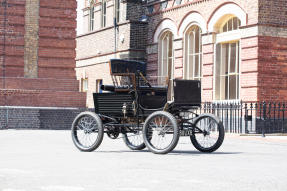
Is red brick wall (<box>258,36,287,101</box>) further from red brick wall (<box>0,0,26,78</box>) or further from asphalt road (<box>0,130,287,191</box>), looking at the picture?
asphalt road (<box>0,130,287,191</box>)

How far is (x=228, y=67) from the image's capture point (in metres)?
22.4

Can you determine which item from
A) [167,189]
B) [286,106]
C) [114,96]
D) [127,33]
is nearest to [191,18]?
[127,33]

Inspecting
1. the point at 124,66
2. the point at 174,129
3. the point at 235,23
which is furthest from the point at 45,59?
the point at 174,129

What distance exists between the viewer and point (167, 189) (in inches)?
270

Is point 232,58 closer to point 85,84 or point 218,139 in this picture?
point 218,139

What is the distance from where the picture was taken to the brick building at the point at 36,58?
20.9 meters

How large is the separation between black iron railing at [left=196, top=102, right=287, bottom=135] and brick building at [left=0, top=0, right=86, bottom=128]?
4895 millimetres

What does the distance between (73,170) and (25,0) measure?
13.7 meters

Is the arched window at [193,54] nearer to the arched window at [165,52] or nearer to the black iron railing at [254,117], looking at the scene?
the arched window at [165,52]

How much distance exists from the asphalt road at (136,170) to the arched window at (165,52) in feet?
43.4

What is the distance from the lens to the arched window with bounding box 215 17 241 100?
71.9 feet

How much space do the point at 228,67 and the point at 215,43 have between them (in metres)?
1.01

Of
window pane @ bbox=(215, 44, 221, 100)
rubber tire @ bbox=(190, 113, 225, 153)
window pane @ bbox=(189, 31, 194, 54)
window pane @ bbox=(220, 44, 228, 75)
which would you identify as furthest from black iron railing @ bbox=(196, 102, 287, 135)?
rubber tire @ bbox=(190, 113, 225, 153)

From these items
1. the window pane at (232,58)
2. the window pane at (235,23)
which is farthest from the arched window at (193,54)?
the window pane at (235,23)
